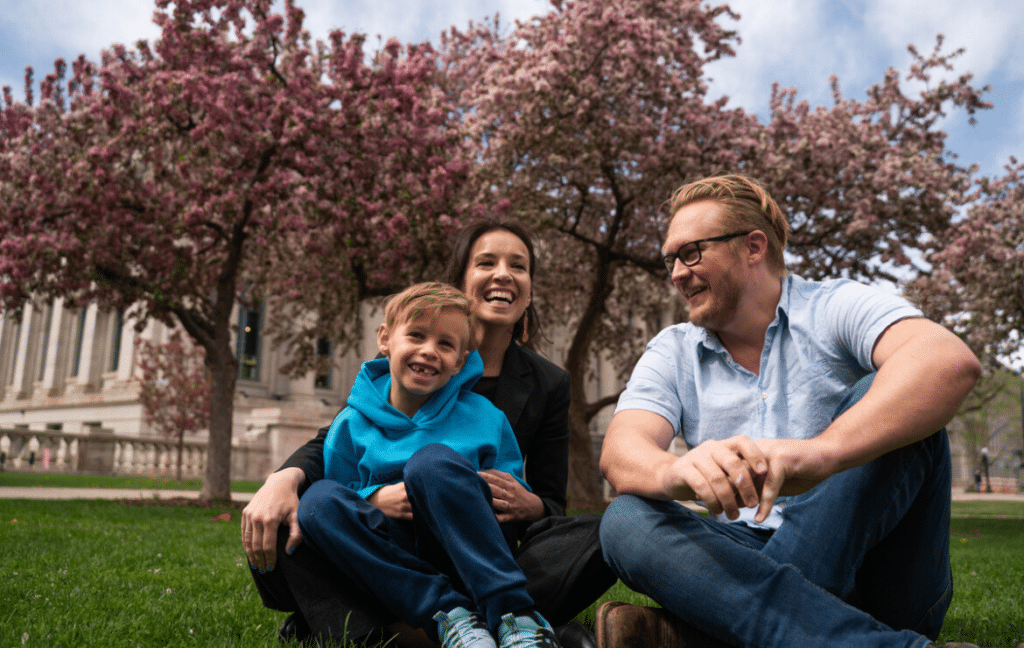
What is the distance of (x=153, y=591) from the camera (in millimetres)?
4367

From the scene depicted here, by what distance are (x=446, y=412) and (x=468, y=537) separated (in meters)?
0.53

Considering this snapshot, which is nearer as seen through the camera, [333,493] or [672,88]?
[333,493]

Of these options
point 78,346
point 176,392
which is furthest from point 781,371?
point 78,346

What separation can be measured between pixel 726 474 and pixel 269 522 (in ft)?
5.28

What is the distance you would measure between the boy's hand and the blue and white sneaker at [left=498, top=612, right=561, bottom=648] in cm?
54

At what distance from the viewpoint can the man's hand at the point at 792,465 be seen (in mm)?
2004

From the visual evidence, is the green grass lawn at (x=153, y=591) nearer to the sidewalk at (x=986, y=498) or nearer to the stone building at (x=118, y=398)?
the stone building at (x=118, y=398)

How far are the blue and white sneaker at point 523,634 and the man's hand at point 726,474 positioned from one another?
28.1 inches

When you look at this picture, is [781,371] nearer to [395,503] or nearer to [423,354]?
[423,354]

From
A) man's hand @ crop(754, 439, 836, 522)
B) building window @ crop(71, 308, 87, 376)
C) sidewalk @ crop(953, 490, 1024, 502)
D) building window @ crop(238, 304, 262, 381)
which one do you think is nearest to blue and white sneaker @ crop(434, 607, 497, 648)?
man's hand @ crop(754, 439, 836, 522)

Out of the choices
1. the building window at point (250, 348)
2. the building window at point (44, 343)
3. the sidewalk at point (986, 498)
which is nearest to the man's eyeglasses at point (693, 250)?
the building window at point (250, 348)

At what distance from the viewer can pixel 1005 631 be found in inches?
146

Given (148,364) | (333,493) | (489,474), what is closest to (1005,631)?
(489,474)

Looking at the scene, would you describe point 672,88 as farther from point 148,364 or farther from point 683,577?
point 148,364
